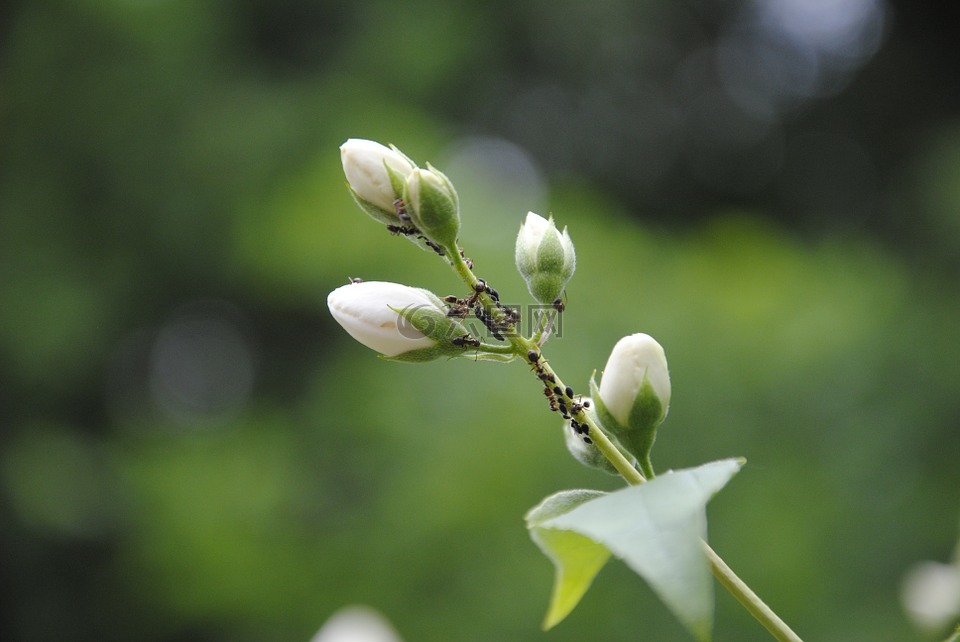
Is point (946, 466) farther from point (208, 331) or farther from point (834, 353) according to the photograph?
point (208, 331)

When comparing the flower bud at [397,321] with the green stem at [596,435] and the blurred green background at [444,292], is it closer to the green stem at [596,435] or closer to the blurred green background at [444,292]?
the green stem at [596,435]

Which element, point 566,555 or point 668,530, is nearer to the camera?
point 668,530

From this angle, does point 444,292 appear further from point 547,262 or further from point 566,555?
point 566,555

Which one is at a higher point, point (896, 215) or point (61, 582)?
point (61, 582)

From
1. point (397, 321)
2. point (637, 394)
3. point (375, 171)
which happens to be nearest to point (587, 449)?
point (637, 394)

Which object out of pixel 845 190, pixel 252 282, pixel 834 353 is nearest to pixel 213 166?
pixel 252 282
